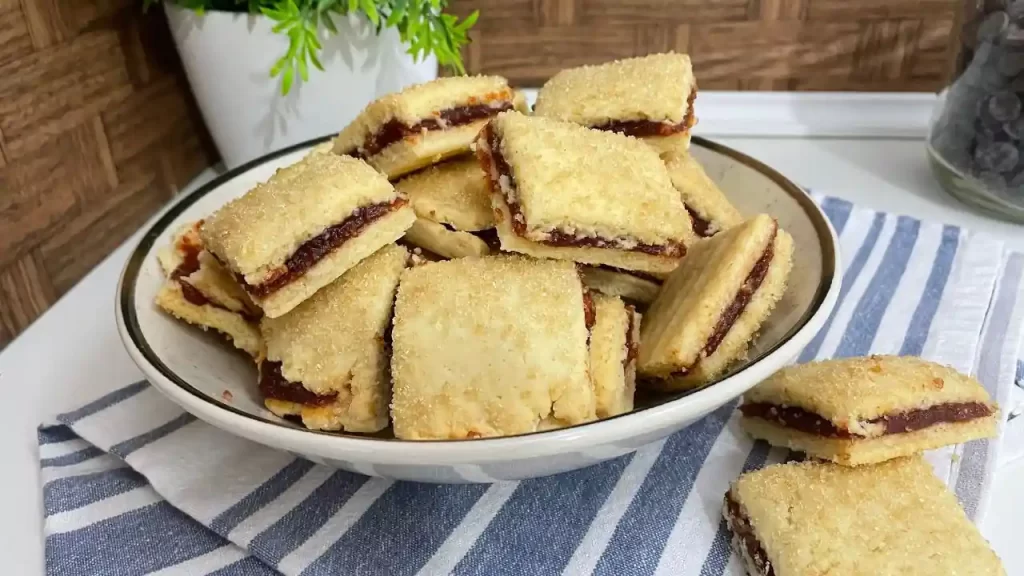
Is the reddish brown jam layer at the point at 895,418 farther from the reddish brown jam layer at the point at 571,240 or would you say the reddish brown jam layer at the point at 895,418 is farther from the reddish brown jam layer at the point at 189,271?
the reddish brown jam layer at the point at 189,271

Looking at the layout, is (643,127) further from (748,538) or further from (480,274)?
(748,538)

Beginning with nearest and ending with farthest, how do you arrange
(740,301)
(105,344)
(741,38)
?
1. (740,301)
2. (105,344)
3. (741,38)

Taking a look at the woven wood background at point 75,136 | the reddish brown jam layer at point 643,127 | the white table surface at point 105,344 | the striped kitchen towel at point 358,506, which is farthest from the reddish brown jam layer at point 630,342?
the woven wood background at point 75,136

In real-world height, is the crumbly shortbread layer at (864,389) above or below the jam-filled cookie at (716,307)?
below

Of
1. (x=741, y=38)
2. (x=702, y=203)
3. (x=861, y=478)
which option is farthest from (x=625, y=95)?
(x=741, y=38)

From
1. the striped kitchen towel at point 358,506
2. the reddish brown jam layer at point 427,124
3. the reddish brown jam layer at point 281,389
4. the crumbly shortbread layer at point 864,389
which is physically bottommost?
the striped kitchen towel at point 358,506

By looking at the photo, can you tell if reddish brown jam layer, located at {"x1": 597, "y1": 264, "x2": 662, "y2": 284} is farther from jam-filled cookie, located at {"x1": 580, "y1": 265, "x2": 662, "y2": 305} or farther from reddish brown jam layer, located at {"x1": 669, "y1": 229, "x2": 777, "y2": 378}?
reddish brown jam layer, located at {"x1": 669, "y1": 229, "x2": 777, "y2": 378}

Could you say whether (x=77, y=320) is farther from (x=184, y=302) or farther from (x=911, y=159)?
(x=911, y=159)
